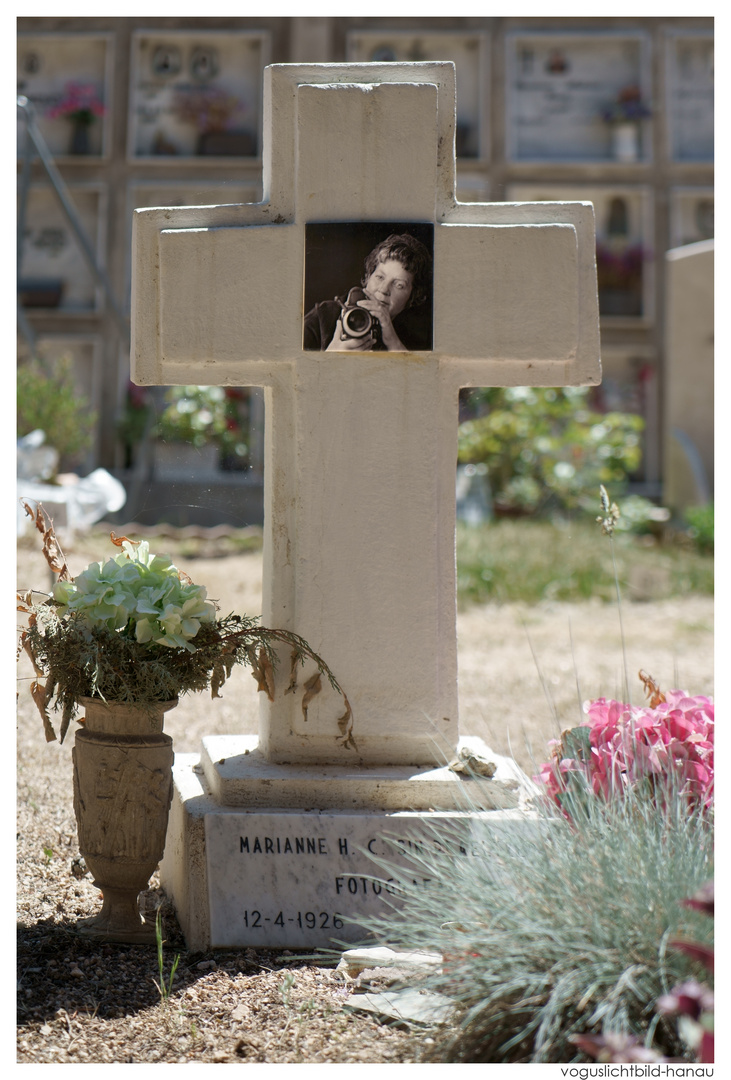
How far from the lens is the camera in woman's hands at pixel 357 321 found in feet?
7.72

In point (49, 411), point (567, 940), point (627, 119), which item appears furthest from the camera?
point (627, 119)

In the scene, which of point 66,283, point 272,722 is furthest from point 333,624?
point 66,283

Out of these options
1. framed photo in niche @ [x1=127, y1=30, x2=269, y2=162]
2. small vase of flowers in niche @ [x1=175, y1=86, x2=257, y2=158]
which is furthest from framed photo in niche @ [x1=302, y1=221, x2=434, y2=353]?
framed photo in niche @ [x1=127, y1=30, x2=269, y2=162]

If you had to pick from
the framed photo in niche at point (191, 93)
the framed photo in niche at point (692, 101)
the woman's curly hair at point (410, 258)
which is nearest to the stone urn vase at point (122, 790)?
the woman's curly hair at point (410, 258)

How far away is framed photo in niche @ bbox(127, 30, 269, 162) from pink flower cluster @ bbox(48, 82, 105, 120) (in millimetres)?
457

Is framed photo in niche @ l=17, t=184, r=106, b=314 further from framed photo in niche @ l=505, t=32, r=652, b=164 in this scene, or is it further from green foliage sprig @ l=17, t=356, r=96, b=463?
green foliage sprig @ l=17, t=356, r=96, b=463

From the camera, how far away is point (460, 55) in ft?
42.4

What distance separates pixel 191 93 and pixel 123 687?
12554 millimetres

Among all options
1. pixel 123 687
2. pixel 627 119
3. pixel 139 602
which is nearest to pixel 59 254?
pixel 627 119

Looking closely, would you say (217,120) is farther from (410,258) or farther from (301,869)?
(301,869)

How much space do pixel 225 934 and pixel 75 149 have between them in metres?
12.5

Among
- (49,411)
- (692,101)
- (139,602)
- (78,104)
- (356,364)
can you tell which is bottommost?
(139,602)

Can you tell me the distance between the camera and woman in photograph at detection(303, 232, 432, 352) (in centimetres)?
235

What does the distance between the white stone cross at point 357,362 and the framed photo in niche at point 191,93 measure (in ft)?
37.0
